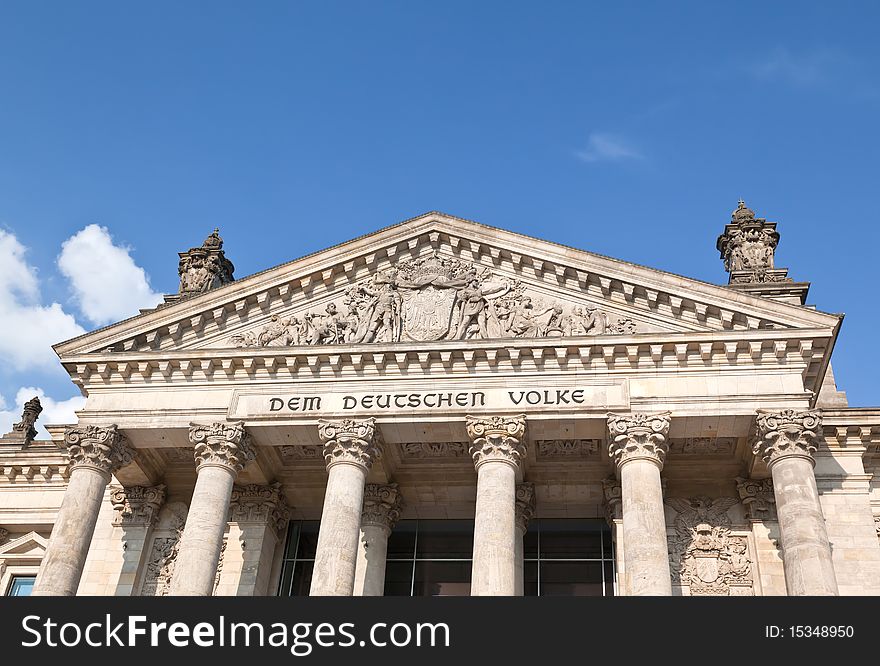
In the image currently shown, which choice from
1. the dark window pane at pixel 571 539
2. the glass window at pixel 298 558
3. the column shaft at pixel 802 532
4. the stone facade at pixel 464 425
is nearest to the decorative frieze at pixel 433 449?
the stone facade at pixel 464 425

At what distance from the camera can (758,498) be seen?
26.4 metres

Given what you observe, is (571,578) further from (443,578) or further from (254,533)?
(254,533)

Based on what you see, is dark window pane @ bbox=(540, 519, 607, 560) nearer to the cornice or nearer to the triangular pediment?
the cornice

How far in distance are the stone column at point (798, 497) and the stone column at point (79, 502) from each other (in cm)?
1686

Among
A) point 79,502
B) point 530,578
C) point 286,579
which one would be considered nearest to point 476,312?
point 530,578

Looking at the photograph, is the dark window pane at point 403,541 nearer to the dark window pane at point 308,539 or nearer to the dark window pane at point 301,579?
the dark window pane at point 308,539

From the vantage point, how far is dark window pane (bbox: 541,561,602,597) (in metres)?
27.8

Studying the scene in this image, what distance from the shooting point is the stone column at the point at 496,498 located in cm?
2292

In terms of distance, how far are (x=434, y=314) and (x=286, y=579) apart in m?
8.88

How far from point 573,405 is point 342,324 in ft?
23.0
